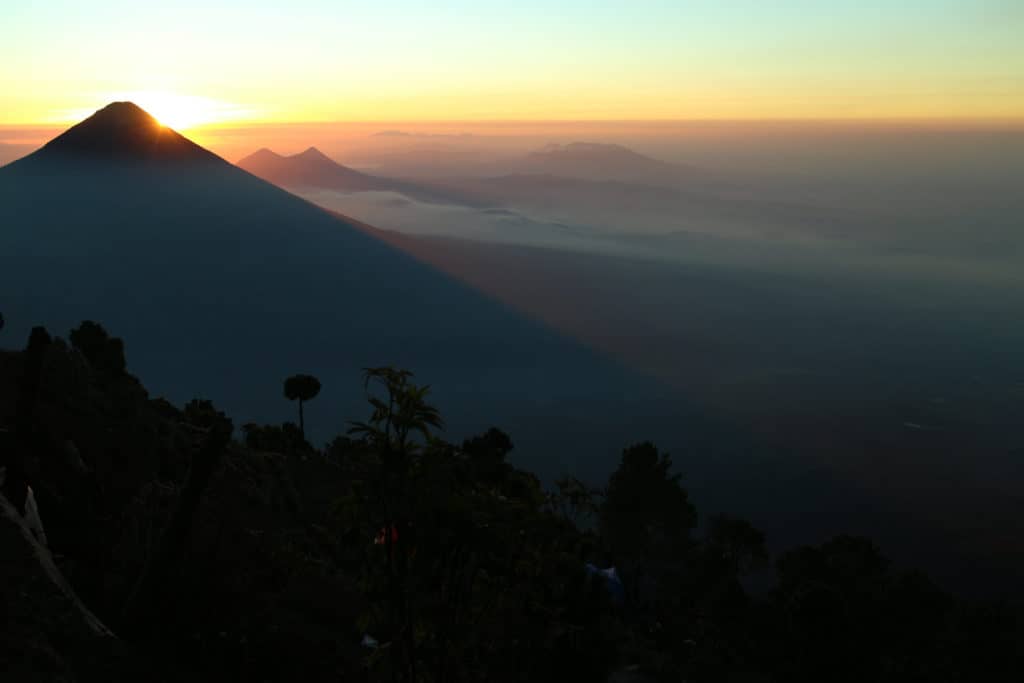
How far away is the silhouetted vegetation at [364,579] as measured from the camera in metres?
8.47

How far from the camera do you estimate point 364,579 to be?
872 centimetres

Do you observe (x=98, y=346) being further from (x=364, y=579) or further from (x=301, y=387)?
(x=364, y=579)

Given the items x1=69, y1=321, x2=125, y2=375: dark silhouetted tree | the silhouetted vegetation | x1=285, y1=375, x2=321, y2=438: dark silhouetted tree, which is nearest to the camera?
the silhouetted vegetation

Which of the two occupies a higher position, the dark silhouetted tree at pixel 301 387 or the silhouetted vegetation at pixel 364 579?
the silhouetted vegetation at pixel 364 579

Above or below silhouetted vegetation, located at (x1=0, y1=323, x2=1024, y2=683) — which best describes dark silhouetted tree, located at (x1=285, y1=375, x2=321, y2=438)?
below

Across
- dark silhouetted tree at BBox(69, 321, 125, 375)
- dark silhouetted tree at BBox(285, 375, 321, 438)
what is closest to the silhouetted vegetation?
dark silhouetted tree at BBox(69, 321, 125, 375)

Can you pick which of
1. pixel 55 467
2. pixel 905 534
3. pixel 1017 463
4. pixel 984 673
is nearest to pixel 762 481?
pixel 905 534

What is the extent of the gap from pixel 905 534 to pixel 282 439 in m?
79.6

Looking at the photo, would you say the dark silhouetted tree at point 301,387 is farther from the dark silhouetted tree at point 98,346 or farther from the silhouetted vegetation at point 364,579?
the silhouetted vegetation at point 364,579

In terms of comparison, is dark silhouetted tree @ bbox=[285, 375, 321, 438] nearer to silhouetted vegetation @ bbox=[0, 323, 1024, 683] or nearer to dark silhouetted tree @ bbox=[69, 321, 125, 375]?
dark silhouetted tree @ bbox=[69, 321, 125, 375]

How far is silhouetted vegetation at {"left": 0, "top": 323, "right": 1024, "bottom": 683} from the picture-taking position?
847 cm

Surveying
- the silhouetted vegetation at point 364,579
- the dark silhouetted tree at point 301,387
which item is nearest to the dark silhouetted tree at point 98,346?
the silhouetted vegetation at point 364,579

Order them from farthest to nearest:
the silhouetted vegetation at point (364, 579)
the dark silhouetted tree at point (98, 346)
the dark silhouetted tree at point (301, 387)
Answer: the dark silhouetted tree at point (301, 387) < the dark silhouetted tree at point (98, 346) < the silhouetted vegetation at point (364, 579)

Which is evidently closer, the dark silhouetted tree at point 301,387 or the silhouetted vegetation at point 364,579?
the silhouetted vegetation at point 364,579
